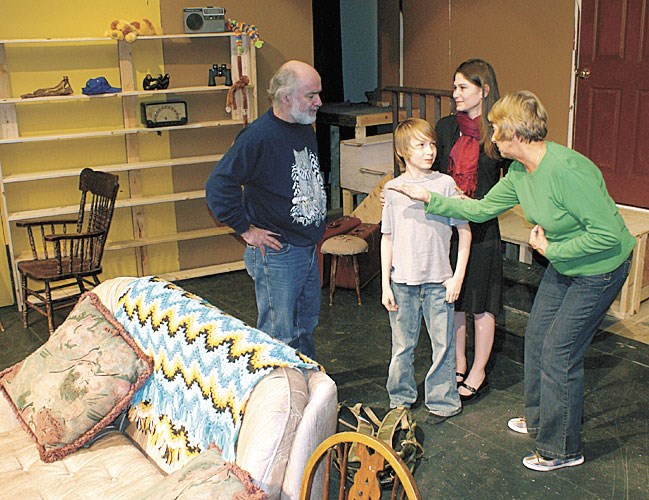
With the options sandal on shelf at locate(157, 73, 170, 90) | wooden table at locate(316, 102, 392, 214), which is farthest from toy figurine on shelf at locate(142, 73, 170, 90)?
wooden table at locate(316, 102, 392, 214)

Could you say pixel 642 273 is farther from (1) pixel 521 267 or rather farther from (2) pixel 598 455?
(2) pixel 598 455

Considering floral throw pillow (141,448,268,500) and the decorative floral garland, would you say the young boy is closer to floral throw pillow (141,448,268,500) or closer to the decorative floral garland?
floral throw pillow (141,448,268,500)

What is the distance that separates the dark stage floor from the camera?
299 cm

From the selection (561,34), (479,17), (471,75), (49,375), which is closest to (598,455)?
(471,75)

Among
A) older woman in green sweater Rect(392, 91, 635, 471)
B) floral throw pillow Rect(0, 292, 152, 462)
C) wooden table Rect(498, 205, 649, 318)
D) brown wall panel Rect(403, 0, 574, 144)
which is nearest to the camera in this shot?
floral throw pillow Rect(0, 292, 152, 462)

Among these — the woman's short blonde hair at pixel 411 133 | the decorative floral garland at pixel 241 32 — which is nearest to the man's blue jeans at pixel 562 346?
the woman's short blonde hair at pixel 411 133

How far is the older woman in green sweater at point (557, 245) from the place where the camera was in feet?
8.75

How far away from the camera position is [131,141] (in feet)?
18.1

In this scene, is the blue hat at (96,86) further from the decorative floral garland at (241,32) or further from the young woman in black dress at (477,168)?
the young woman in black dress at (477,168)

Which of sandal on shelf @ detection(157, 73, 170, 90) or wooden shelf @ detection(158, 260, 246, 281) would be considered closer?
sandal on shelf @ detection(157, 73, 170, 90)

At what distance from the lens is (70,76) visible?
527 centimetres

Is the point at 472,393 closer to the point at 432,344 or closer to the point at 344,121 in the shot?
the point at 432,344

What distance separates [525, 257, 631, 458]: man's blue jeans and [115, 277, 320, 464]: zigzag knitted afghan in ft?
3.58

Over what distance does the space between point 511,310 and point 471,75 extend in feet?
6.31
